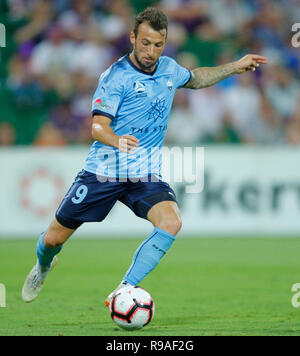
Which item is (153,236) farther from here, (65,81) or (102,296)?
(65,81)

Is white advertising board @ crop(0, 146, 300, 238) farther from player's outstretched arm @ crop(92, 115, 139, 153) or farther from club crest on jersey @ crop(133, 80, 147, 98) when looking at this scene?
player's outstretched arm @ crop(92, 115, 139, 153)

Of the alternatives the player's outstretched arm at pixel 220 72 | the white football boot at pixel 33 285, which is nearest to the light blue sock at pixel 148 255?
the white football boot at pixel 33 285

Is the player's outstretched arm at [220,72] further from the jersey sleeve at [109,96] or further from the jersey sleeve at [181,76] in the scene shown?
the jersey sleeve at [109,96]

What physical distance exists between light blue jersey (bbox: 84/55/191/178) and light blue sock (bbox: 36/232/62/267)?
0.85 m

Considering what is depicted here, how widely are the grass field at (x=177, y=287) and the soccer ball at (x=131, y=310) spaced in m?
0.10

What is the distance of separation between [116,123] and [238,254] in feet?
18.1

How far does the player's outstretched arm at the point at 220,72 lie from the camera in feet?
22.7

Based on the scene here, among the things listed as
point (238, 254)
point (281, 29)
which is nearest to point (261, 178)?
point (238, 254)

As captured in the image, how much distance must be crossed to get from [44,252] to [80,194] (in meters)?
0.80

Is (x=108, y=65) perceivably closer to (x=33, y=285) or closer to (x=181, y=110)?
(x=181, y=110)

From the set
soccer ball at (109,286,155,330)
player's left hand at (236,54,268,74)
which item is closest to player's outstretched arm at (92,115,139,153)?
soccer ball at (109,286,155,330)

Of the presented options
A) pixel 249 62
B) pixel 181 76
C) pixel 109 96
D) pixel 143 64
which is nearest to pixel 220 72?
pixel 249 62

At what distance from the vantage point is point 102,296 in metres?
7.73

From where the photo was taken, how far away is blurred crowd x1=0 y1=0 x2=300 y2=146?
1417cm
